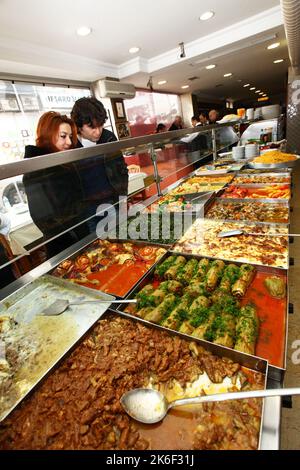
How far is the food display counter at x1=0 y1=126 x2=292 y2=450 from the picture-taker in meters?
0.89

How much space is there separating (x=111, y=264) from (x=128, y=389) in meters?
1.06

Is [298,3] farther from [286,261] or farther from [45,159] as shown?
[45,159]

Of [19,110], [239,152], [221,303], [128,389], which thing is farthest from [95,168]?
[19,110]

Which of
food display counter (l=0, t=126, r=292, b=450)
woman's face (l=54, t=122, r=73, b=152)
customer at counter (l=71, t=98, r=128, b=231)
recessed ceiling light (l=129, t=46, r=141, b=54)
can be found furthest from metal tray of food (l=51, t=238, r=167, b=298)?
recessed ceiling light (l=129, t=46, r=141, b=54)

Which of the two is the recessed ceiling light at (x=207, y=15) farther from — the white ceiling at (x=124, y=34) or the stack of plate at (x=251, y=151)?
the stack of plate at (x=251, y=151)

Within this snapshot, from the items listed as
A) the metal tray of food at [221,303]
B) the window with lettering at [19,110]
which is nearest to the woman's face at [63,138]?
the metal tray of food at [221,303]

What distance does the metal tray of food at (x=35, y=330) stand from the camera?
3.43 feet

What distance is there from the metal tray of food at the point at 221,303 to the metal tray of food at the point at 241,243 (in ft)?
0.30

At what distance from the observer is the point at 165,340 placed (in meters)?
1.19

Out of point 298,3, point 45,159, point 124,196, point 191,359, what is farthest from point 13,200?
point 298,3

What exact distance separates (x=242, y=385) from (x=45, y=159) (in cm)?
144

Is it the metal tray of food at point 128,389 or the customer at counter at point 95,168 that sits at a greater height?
the customer at counter at point 95,168

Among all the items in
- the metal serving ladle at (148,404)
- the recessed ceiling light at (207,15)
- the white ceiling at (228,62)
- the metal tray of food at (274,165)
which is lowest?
the metal serving ladle at (148,404)

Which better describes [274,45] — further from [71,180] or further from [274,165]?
[71,180]
